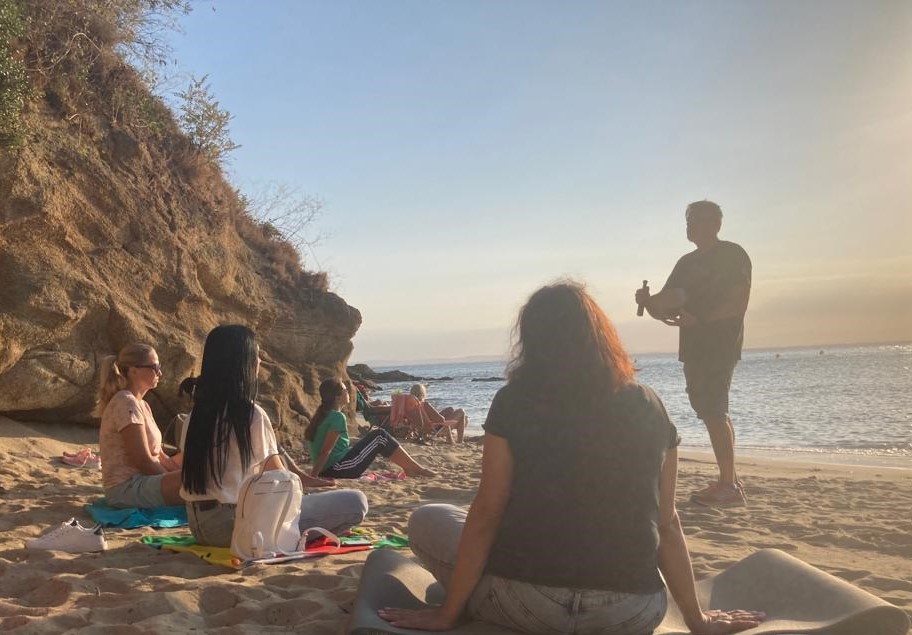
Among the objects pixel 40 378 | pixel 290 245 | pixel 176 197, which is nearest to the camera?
pixel 40 378

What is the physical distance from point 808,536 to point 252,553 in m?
3.72

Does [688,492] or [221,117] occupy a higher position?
[221,117]

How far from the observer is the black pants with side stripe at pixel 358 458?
7035 millimetres

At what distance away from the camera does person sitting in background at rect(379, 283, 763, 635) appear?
2.14m

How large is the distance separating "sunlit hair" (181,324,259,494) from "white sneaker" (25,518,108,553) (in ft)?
1.89

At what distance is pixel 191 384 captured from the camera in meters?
4.92

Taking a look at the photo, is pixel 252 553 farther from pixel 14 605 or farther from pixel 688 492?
pixel 688 492

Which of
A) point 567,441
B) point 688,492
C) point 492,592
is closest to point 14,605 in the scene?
point 492,592

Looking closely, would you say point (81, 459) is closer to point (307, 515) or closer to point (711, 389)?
point (307, 515)

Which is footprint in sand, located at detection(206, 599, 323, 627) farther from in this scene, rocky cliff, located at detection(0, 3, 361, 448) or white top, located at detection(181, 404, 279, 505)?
rocky cliff, located at detection(0, 3, 361, 448)

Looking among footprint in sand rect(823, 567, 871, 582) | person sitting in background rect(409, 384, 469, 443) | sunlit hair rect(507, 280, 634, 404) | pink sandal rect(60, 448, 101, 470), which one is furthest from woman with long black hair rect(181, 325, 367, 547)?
person sitting in background rect(409, 384, 469, 443)

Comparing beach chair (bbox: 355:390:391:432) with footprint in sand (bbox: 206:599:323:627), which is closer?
footprint in sand (bbox: 206:599:323:627)

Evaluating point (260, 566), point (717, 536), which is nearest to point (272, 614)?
point (260, 566)

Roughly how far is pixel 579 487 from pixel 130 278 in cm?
699
